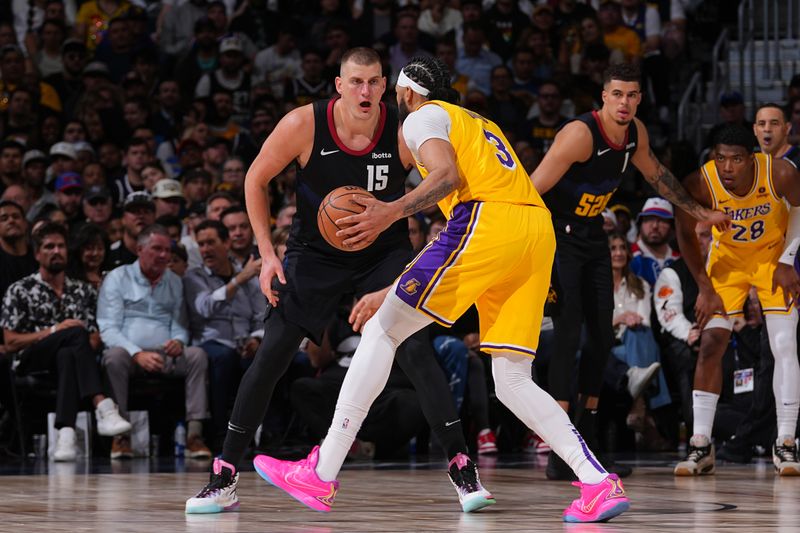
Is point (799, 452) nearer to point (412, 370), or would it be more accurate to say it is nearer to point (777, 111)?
point (777, 111)

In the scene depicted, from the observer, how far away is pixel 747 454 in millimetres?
7625

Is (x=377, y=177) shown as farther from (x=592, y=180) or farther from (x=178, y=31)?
(x=178, y=31)

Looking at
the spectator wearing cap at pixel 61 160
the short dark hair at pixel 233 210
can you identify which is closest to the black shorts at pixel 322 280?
the short dark hair at pixel 233 210

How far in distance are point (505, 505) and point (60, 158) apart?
23.5 ft

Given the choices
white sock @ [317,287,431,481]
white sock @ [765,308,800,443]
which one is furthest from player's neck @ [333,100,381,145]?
white sock @ [765,308,800,443]

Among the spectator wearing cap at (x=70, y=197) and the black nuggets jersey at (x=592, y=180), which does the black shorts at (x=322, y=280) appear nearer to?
the black nuggets jersey at (x=592, y=180)

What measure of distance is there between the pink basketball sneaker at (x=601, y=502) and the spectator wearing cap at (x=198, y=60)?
9.12 metres

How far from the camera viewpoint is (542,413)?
4492mm

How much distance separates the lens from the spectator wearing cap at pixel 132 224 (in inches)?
368

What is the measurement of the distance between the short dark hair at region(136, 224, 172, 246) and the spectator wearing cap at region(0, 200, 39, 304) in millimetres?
818

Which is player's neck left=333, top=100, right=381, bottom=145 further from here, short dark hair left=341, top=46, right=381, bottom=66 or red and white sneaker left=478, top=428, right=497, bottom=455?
red and white sneaker left=478, top=428, right=497, bottom=455

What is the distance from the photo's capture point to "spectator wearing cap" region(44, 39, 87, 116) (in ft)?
41.2

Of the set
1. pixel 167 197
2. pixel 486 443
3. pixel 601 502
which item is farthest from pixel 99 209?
pixel 601 502

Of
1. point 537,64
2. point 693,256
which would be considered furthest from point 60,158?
point 693,256
